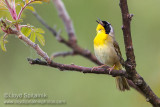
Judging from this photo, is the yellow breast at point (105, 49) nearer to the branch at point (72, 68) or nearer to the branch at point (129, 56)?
the branch at point (129, 56)

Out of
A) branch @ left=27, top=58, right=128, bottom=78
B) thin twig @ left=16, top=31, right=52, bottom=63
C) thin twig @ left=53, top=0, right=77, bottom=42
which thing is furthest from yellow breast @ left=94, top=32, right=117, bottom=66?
thin twig @ left=53, top=0, right=77, bottom=42

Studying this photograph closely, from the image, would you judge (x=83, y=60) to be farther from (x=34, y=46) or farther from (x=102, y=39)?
(x=34, y=46)

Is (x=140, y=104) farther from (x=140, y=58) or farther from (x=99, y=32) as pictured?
(x=140, y=58)

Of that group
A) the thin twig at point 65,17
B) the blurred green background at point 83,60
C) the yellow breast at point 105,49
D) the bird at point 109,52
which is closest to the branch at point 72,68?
the thin twig at point 65,17

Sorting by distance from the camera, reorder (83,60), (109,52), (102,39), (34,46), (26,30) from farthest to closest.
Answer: (83,60), (102,39), (109,52), (26,30), (34,46)

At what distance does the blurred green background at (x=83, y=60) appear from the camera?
4.74 m

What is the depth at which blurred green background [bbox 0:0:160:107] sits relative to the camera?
4.74 m

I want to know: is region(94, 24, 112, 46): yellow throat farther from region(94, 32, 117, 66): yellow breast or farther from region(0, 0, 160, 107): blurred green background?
region(0, 0, 160, 107): blurred green background

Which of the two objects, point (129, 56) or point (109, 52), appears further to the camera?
point (109, 52)

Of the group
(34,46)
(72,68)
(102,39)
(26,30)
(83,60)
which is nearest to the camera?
(34,46)

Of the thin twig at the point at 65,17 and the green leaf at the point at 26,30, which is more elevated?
the thin twig at the point at 65,17

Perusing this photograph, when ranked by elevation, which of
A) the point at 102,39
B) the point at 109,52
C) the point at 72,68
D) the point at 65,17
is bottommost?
the point at 109,52

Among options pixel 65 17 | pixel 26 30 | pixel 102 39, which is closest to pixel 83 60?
pixel 102 39

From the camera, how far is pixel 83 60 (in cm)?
521
